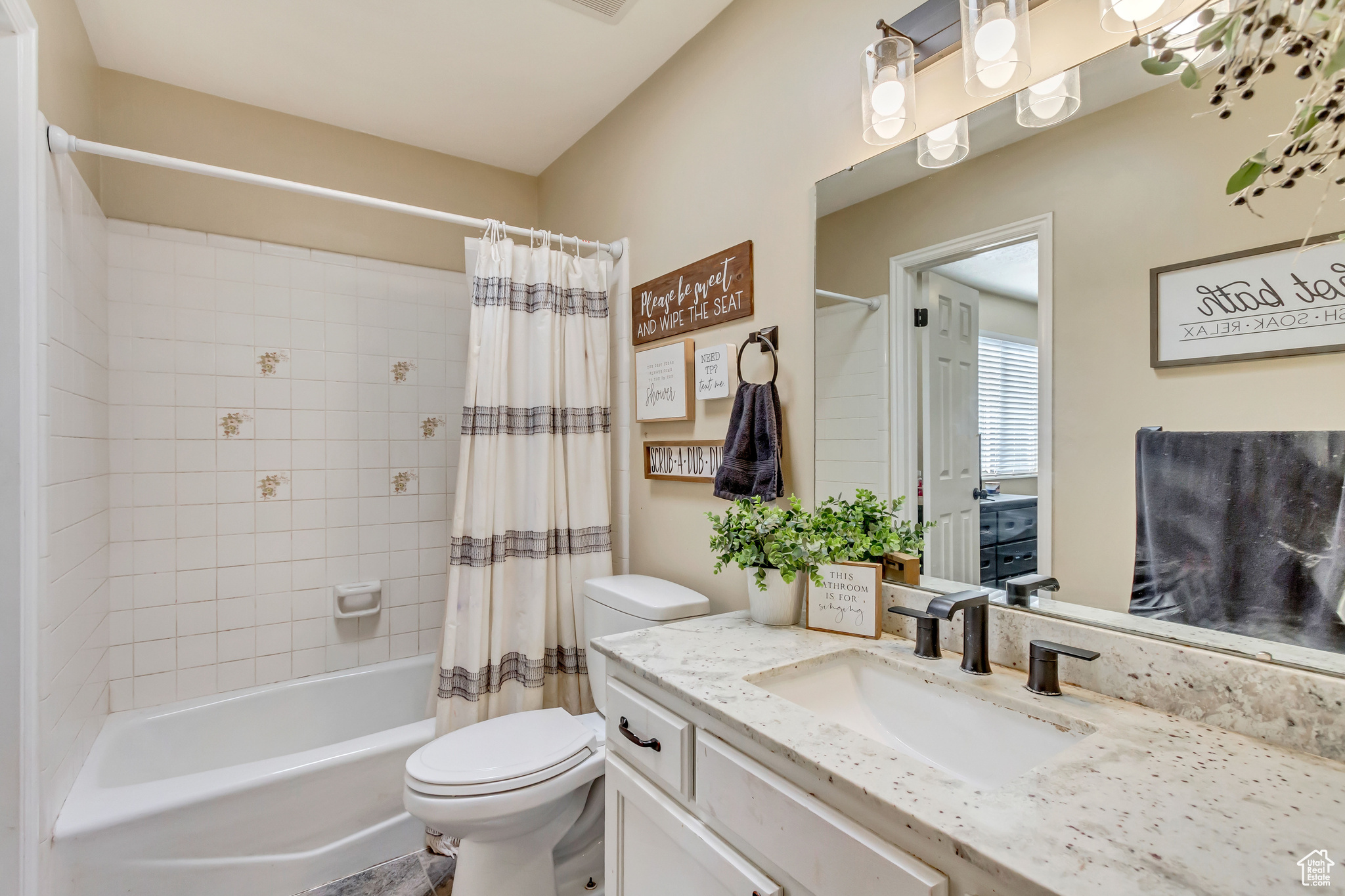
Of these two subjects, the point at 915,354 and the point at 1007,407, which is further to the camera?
the point at 915,354

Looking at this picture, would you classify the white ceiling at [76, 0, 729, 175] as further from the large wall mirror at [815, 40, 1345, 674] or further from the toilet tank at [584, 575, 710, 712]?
the toilet tank at [584, 575, 710, 712]

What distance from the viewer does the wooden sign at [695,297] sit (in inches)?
67.6

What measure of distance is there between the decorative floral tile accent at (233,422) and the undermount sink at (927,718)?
2.11 metres

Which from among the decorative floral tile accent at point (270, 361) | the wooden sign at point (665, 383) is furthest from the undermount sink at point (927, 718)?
the decorative floral tile accent at point (270, 361)

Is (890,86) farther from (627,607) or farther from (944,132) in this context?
(627,607)

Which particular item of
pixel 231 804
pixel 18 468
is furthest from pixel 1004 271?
pixel 231 804

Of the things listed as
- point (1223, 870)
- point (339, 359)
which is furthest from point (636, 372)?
point (1223, 870)

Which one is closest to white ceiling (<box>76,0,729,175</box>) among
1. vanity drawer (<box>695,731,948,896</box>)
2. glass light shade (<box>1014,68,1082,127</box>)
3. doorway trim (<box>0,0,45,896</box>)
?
doorway trim (<box>0,0,45,896</box>)

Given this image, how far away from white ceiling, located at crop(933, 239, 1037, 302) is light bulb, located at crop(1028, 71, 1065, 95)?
256 millimetres

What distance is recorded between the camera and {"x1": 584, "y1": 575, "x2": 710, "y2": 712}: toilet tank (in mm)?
1694

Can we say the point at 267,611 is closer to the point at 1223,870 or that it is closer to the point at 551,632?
the point at 551,632

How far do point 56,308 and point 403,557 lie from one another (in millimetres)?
1363

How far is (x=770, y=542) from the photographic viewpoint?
4.51 feet

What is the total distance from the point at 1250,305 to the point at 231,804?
2.33 meters
